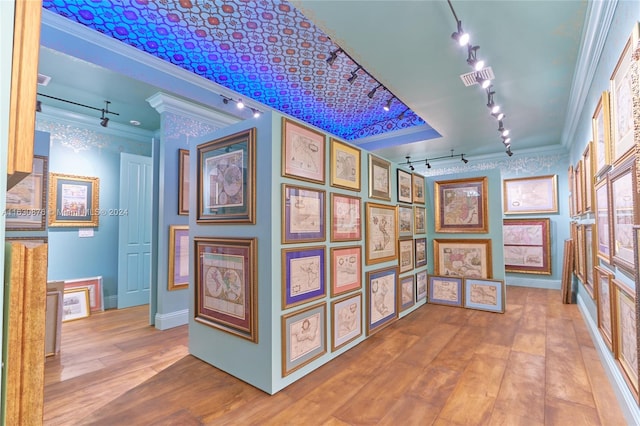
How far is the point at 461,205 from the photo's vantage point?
452 centimetres

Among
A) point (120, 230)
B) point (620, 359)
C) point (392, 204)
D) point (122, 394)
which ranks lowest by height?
point (122, 394)

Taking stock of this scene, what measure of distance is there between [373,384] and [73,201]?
15.9 ft

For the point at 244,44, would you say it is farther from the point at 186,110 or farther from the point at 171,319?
the point at 171,319

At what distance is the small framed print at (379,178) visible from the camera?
3.37 meters

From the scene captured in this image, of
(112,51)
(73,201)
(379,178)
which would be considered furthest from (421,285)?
(73,201)

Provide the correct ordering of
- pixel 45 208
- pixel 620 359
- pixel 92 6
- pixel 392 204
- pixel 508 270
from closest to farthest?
Answer: pixel 620 359 < pixel 92 6 < pixel 45 208 < pixel 392 204 < pixel 508 270

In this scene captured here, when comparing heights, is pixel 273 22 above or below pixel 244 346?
above

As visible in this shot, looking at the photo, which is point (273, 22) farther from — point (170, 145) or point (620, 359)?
point (620, 359)

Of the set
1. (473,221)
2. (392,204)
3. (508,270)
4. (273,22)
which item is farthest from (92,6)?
(508,270)

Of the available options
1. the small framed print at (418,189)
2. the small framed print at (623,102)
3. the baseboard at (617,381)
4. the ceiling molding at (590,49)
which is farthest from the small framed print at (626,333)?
the small framed print at (418,189)

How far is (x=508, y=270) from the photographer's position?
20.9 feet

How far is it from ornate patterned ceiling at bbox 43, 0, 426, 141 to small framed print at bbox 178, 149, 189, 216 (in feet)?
3.49

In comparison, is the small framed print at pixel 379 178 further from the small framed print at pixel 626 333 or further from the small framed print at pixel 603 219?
the small framed print at pixel 626 333

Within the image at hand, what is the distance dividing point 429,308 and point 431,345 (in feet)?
4.73
